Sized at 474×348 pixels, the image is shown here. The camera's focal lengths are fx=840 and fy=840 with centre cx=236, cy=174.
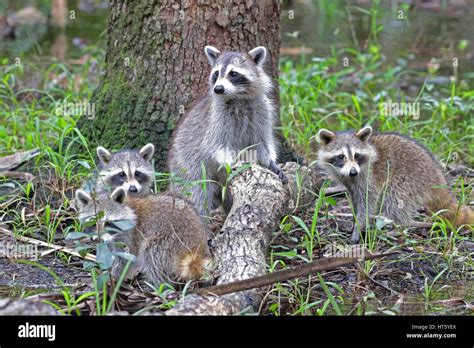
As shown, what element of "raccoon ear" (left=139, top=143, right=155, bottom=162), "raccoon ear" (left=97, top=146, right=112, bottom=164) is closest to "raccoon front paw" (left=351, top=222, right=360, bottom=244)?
"raccoon ear" (left=139, top=143, right=155, bottom=162)

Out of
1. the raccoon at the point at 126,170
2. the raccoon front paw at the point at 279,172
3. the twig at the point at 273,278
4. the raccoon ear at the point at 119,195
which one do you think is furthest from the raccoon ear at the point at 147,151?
the twig at the point at 273,278

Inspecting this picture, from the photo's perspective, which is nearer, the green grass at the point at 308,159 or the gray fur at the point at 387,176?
the green grass at the point at 308,159

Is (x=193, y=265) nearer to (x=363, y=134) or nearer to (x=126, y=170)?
(x=126, y=170)

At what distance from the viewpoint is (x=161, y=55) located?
716 cm

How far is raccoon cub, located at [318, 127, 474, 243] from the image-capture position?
6828 mm

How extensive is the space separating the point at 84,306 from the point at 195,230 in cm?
107

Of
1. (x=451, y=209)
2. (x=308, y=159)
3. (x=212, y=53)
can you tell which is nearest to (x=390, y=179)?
(x=451, y=209)

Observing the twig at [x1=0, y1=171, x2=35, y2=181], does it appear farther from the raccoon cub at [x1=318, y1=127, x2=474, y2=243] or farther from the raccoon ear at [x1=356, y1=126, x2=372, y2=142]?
the raccoon ear at [x1=356, y1=126, x2=372, y2=142]

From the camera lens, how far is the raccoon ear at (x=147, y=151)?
6.79m

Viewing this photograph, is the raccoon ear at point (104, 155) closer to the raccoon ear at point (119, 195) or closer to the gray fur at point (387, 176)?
the raccoon ear at point (119, 195)

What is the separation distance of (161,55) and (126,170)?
1.15m

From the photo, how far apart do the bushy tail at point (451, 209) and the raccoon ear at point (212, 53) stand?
7.02ft

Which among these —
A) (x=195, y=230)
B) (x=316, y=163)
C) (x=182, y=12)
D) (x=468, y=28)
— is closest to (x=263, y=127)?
(x=316, y=163)

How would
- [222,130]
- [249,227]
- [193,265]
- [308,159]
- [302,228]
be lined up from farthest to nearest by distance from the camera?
[308,159]
[222,130]
[302,228]
[249,227]
[193,265]
